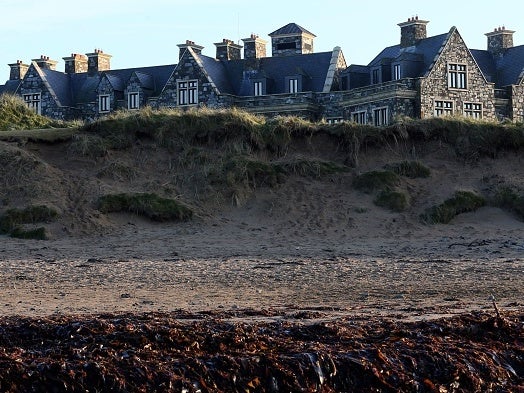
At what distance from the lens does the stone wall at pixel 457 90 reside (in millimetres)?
42969

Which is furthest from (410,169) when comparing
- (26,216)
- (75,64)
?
(75,64)

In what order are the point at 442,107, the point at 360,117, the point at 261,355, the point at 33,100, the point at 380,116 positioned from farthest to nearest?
the point at 33,100, the point at 360,117, the point at 442,107, the point at 380,116, the point at 261,355

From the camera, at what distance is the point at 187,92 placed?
46.6 meters

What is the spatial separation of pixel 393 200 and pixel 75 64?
34.4 m

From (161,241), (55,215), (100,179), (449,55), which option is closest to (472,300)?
(161,241)

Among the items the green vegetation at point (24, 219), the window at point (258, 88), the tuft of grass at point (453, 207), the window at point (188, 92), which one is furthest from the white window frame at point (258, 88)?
the green vegetation at point (24, 219)

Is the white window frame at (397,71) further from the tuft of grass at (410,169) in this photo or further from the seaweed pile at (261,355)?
the seaweed pile at (261,355)

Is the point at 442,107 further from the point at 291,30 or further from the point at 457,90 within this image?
the point at 291,30

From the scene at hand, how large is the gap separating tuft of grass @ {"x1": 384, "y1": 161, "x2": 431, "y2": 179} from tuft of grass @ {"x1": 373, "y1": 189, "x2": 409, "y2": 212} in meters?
1.06

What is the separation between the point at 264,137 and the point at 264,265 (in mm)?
7549

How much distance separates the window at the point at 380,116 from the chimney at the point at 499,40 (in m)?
7.10

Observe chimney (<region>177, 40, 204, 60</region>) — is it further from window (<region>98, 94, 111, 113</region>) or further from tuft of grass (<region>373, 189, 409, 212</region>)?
tuft of grass (<region>373, 189, 409, 212</region>)

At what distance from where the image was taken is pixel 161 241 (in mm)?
19859

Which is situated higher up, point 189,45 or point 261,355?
point 189,45
